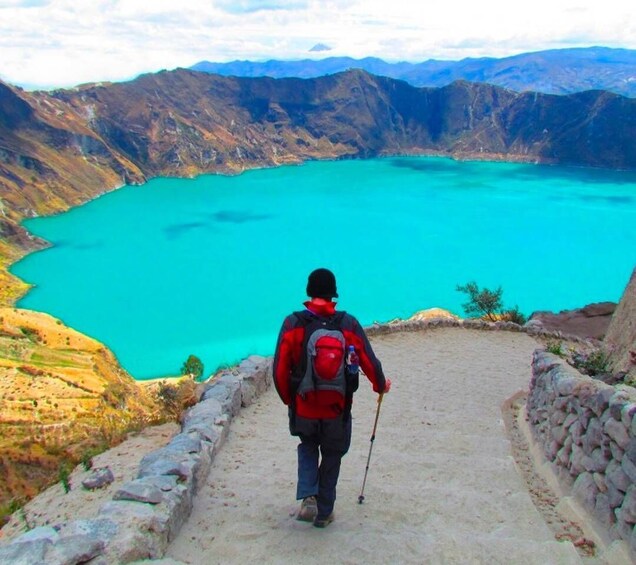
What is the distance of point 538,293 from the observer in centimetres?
5716

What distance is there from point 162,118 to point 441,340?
133m

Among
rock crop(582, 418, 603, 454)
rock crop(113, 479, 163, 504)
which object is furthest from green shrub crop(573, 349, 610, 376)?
rock crop(113, 479, 163, 504)

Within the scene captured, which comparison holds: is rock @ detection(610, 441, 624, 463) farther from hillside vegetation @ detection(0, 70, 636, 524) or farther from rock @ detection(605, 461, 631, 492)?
hillside vegetation @ detection(0, 70, 636, 524)

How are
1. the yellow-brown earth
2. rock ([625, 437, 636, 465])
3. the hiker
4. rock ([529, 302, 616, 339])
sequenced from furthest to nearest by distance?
rock ([529, 302, 616, 339]) → the yellow-brown earth → rock ([625, 437, 636, 465]) → the hiker

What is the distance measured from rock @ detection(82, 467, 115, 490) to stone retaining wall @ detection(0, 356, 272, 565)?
3.21 ft

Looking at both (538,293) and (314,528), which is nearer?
(314,528)

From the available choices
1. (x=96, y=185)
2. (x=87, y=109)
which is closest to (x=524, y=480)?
(x=96, y=185)

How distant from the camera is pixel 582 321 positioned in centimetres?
1786

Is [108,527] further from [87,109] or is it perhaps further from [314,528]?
[87,109]

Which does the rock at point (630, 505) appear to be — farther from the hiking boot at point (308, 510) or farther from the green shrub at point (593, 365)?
the green shrub at point (593, 365)

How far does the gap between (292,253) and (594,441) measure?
67.4 meters

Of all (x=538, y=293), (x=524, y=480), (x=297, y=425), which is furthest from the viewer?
(x=538, y=293)

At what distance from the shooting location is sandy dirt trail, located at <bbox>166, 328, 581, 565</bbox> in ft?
15.3

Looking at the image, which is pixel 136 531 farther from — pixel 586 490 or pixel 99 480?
pixel 586 490
